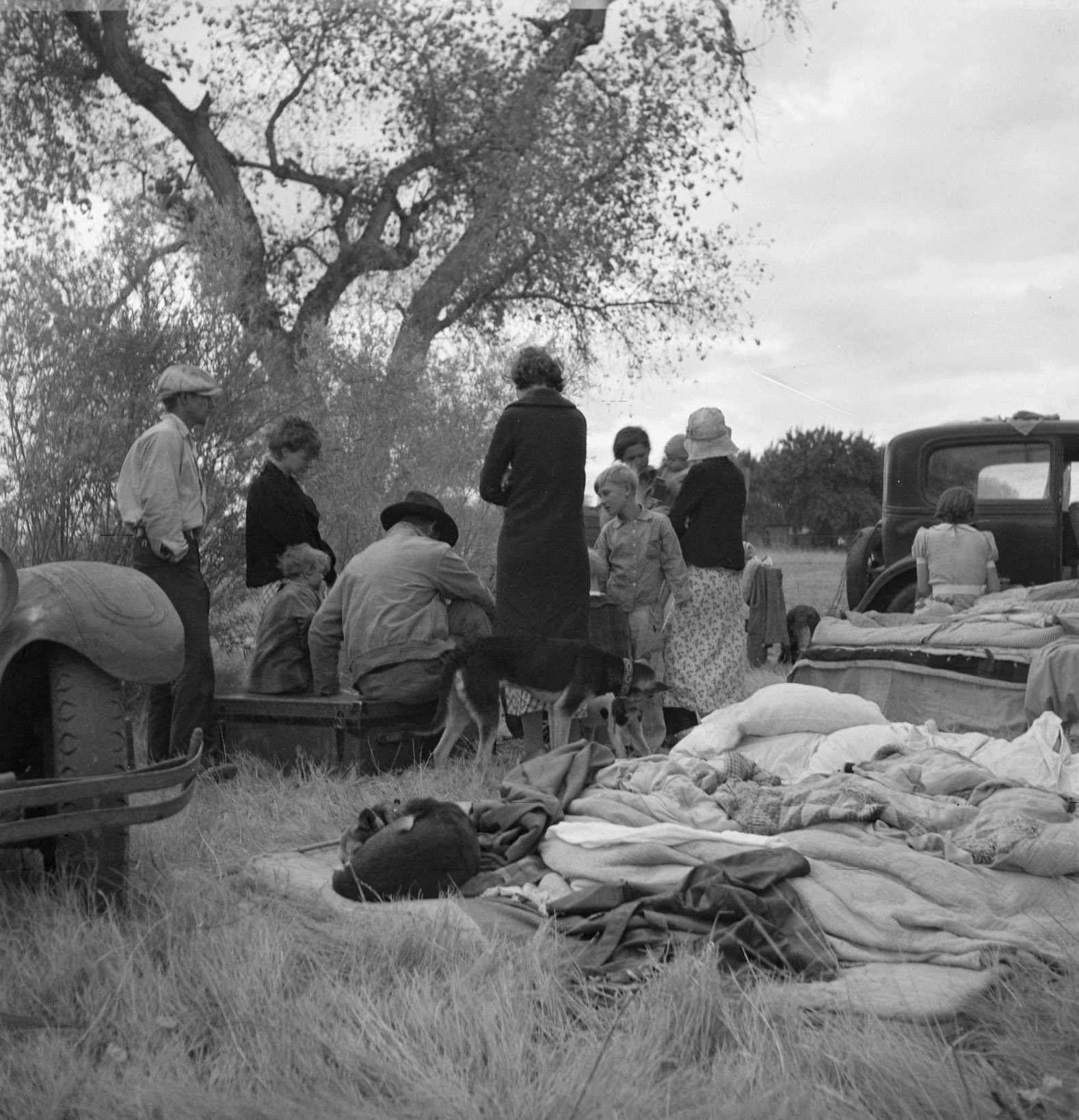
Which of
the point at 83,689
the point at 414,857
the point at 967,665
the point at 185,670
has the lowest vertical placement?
the point at 414,857

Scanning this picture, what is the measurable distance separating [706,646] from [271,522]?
2379 millimetres

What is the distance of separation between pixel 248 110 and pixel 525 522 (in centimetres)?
1083

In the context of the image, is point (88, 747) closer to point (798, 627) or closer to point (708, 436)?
point (708, 436)

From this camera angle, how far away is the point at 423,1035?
109 inches

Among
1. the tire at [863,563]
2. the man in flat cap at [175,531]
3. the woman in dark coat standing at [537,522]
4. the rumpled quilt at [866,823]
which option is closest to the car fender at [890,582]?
the tire at [863,563]

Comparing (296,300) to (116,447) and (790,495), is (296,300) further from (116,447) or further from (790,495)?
(790,495)

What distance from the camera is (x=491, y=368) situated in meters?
12.9

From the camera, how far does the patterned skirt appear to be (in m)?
7.20

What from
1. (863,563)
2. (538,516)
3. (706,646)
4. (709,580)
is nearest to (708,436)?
(709,580)

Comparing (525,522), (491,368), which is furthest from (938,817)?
(491,368)

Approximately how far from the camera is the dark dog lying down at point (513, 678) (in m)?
5.88

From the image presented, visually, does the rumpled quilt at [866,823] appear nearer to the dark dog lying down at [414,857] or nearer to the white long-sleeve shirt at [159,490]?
the dark dog lying down at [414,857]

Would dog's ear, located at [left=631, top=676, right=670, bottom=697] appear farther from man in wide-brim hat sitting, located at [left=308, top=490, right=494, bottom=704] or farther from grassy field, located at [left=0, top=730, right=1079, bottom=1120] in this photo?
grassy field, located at [left=0, top=730, right=1079, bottom=1120]

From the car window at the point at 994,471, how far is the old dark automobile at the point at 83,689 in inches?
328
